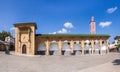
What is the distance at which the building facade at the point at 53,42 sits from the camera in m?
40.3

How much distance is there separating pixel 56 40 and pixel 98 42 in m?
10.5

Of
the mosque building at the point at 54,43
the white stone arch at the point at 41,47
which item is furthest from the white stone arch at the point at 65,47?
the white stone arch at the point at 41,47

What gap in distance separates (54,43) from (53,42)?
1.12 feet

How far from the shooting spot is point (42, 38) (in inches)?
1613

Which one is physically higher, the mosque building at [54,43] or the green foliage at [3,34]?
the green foliage at [3,34]

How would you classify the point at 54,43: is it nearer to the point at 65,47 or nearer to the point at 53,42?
the point at 53,42

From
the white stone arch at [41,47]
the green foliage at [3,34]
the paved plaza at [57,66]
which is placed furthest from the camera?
the green foliage at [3,34]

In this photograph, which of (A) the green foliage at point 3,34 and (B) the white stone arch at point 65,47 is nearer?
(B) the white stone arch at point 65,47

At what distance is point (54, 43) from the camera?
4119 cm

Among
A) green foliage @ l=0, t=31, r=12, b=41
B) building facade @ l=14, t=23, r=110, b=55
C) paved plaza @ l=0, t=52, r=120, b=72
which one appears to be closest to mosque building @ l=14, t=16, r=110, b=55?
building facade @ l=14, t=23, r=110, b=55

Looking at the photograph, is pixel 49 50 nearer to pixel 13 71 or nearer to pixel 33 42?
pixel 33 42

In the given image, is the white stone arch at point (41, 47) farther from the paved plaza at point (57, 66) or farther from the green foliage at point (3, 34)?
the green foliage at point (3, 34)

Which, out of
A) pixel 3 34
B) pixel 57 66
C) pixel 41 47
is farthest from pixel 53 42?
pixel 3 34

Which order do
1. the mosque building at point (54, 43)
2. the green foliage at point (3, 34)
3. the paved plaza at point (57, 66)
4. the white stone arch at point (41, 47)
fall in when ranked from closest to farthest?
1. the paved plaza at point (57, 66)
2. the mosque building at point (54, 43)
3. the white stone arch at point (41, 47)
4. the green foliage at point (3, 34)
